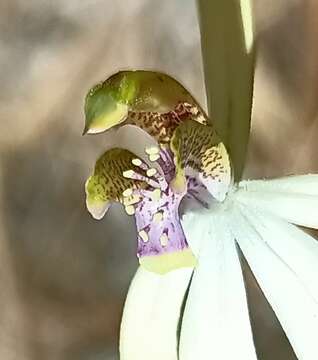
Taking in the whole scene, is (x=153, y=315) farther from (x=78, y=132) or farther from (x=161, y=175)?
(x=78, y=132)

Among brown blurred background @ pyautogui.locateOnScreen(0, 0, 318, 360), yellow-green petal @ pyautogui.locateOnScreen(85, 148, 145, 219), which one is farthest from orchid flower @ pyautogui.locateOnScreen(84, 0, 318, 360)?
brown blurred background @ pyautogui.locateOnScreen(0, 0, 318, 360)

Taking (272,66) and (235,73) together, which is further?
(272,66)

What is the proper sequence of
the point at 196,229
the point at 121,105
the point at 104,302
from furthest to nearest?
the point at 104,302
the point at 196,229
the point at 121,105

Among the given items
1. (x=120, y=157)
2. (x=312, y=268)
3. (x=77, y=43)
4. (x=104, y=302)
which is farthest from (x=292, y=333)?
(x=77, y=43)

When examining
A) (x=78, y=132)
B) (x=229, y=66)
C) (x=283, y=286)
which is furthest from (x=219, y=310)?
(x=78, y=132)

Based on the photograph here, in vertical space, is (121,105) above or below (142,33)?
below

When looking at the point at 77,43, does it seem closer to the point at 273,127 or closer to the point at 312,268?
the point at 273,127

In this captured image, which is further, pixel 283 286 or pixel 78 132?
pixel 78 132
